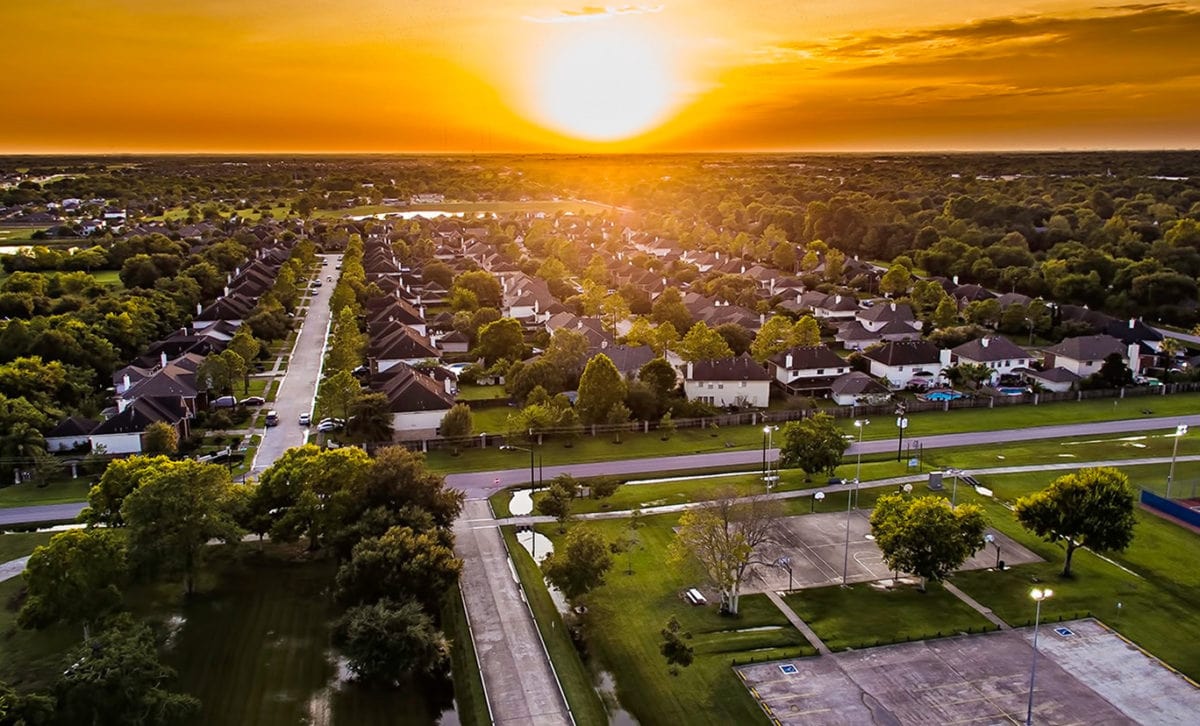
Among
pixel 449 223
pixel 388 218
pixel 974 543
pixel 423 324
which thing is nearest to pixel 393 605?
pixel 974 543

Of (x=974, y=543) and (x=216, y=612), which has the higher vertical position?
(x=974, y=543)

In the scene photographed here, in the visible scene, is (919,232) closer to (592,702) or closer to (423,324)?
(423,324)

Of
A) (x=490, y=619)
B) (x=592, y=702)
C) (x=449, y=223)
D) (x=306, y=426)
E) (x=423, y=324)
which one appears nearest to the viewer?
(x=592, y=702)

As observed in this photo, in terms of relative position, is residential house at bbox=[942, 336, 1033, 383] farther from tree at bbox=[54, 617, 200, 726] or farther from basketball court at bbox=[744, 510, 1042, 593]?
tree at bbox=[54, 617, 200, 726]

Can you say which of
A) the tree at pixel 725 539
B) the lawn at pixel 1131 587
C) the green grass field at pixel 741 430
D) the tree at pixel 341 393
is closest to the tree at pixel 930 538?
the lawn at pixel 1131 587

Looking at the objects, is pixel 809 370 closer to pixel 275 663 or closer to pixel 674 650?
pixel 674 650

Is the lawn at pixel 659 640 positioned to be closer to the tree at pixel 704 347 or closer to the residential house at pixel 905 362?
the tree at pixel 704 347
